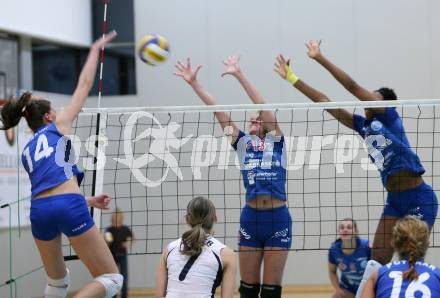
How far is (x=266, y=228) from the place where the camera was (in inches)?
269

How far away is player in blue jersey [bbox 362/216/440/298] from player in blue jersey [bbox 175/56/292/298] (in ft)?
8.28

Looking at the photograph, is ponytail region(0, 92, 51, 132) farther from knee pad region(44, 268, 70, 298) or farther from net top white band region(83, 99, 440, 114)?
net top white band region(83, 99, 440, 114)

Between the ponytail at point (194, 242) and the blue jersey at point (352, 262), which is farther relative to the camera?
the blue jersey at point (352, 262)

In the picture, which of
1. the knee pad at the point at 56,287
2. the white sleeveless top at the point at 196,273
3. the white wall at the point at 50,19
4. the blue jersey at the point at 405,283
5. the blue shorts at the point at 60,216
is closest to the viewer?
the blue jersey at the point at 405,283

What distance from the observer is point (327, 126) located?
39.3ft

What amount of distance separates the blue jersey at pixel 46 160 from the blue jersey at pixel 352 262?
4123 mm

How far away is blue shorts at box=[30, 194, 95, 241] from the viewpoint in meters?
5.29

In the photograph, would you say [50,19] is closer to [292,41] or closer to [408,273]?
[292,41]

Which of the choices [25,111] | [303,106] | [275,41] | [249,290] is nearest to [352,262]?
[249,290]

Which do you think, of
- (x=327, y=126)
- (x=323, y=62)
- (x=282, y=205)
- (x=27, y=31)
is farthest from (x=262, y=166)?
(x=27, y=31)

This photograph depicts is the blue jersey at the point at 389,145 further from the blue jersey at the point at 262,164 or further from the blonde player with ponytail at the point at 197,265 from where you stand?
the blonde player with ponytail at the point at 197,265

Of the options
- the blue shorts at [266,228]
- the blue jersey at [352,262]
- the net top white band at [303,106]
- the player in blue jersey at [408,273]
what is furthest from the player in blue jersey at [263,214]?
the player in blue jersey at [408,273]

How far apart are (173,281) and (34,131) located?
1.60 meters

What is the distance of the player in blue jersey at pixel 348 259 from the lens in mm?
8695
